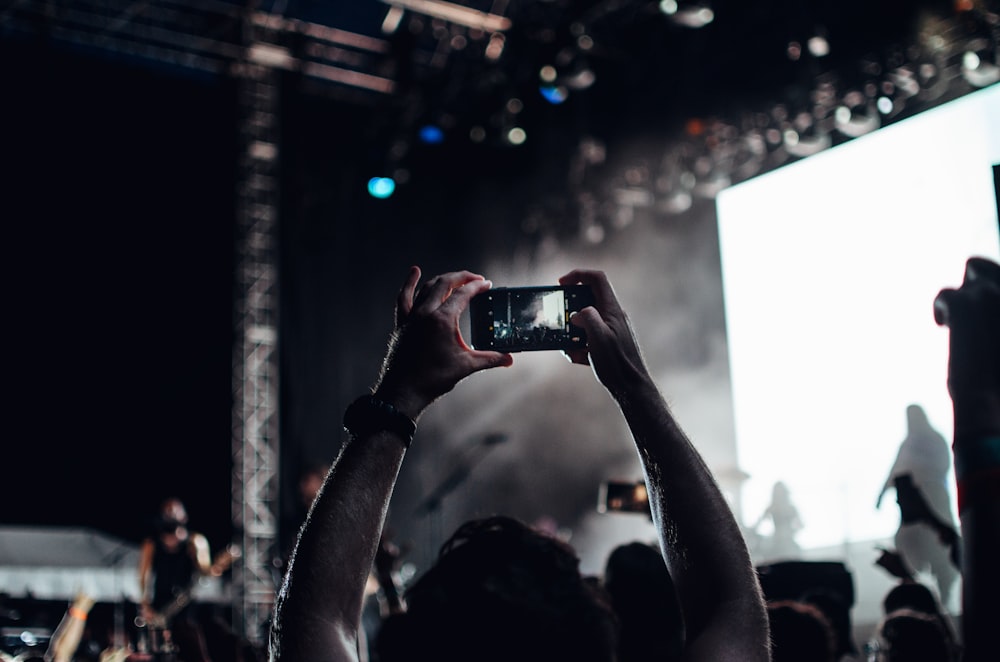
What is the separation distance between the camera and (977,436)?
2.61 ft

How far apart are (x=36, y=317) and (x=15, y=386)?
65cm

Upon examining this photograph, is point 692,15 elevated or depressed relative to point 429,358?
elevated

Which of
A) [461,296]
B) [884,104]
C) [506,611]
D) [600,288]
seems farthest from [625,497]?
[884,104]

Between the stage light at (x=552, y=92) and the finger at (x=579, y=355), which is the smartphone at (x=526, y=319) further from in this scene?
the stage light at (x=552, y=92)

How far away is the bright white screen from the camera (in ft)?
20.0

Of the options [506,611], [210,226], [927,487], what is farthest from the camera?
[210,226]

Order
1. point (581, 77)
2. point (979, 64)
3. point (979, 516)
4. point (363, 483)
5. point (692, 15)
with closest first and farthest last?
point (979, 516) < point (363, 483) < point (979, 64) < point (692, 15) < point (581, 77)

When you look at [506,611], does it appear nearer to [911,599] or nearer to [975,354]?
[975,354]

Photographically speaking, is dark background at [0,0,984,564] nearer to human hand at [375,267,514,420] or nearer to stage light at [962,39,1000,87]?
stage light at [962,39,1000,87]

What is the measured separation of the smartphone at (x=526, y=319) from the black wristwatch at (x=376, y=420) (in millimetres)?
264

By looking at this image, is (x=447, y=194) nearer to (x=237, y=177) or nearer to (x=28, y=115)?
(x=237, y=177)

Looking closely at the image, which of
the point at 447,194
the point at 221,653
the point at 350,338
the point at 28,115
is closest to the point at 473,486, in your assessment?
the point at 350,338

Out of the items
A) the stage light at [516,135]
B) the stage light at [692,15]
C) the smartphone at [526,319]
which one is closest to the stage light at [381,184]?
the stage light at [516,135]

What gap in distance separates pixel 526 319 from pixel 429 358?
0.84 feet
